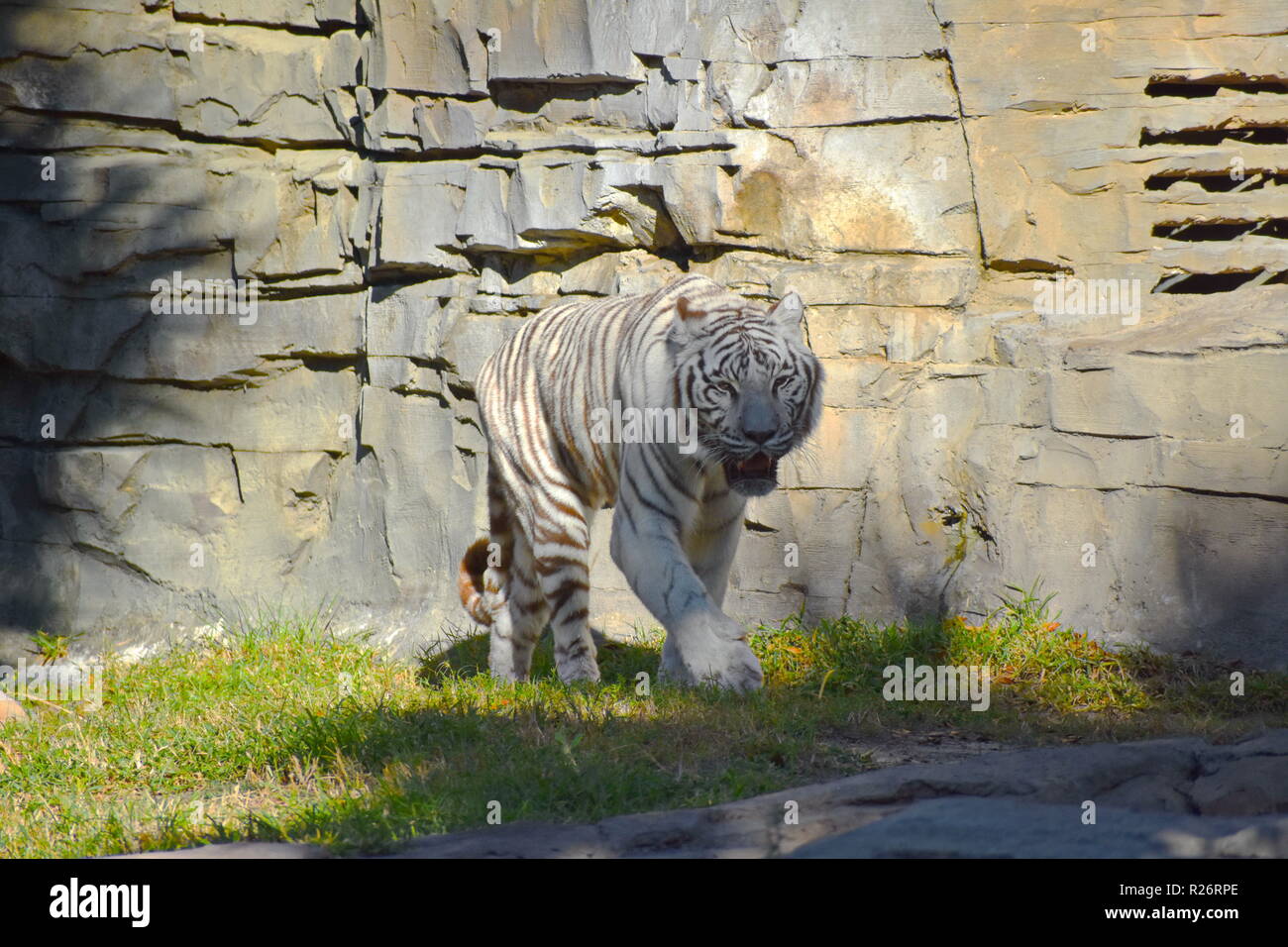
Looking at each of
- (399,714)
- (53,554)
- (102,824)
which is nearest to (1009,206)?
(399,714)

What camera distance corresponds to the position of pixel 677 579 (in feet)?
17.9

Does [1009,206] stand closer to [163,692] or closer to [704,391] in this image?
[704,391]

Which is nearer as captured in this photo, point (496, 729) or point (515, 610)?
point (496, 729)

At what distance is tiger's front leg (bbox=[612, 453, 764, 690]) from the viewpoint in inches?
212

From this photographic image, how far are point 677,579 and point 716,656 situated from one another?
35 centimetres

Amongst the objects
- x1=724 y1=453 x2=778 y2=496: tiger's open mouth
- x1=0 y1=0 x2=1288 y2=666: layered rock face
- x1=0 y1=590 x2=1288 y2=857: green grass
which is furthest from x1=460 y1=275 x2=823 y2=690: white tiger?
x1=0 y1=0 x2=1288 y2=666: layered rock face

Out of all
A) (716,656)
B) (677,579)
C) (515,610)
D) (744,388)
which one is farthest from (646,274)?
(716,656)

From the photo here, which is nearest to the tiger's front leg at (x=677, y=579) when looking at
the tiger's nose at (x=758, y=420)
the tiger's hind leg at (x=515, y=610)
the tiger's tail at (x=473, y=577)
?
the tiger's nose at (x=758, y=420)

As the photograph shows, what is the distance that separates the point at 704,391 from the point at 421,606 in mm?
3250

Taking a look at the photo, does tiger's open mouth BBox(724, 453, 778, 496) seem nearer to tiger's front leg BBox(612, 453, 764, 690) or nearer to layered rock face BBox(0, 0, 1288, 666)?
tiger's front leg BBox(612, 453, 764, 690)

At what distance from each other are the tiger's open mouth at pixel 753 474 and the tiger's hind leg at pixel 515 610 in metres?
1.31

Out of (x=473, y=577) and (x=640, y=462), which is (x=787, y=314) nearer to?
(x=640, y=462)

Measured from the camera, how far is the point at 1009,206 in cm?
732

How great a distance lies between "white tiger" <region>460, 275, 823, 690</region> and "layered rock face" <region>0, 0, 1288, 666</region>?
51.7 inches
